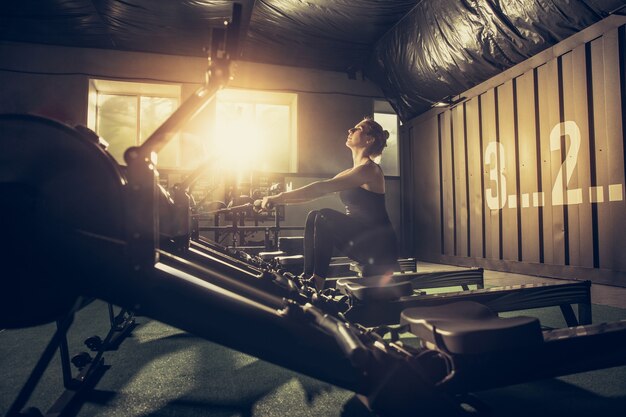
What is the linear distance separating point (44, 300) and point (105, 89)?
694 centimetres

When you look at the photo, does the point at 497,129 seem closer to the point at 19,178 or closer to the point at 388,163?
the point at 388,163

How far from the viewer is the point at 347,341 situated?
2.95 feet

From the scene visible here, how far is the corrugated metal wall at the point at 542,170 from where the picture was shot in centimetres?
353

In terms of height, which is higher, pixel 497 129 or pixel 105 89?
pixel 105 89

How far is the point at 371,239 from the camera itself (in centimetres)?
240

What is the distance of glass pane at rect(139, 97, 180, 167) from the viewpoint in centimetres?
695

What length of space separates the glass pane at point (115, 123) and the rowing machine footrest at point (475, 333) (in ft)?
22.8

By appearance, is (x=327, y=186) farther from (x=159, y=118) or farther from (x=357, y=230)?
(x=159, y=118)

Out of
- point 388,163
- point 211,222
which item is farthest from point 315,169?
point 211,222

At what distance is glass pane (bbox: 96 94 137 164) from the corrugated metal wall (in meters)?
5.33

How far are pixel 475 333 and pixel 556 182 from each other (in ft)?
12.5

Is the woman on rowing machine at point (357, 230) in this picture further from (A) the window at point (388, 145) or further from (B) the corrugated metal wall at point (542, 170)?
(A) the window at point (388, 145)

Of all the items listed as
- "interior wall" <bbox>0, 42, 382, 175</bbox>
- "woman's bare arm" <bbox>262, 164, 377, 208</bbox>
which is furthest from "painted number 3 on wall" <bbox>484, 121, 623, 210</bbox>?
"interior wall" <bbox>0, 42, 382, 175</bbox>

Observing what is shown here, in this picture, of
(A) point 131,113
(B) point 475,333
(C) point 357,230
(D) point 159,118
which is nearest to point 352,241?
(C) point 357,230
